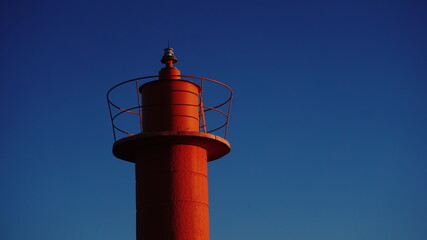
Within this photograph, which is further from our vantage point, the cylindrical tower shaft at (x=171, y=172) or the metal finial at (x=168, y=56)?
the metal finial at (x=168, y=56)

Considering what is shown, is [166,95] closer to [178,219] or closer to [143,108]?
[143,108]

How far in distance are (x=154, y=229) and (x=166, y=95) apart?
2.80m

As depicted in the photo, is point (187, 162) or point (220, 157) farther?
point (220, 157)

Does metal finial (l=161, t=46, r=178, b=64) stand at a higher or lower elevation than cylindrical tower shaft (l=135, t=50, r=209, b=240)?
higher

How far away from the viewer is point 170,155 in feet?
43.2

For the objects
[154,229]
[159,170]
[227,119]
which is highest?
[227,119]

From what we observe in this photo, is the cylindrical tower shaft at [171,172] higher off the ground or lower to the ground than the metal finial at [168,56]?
lower

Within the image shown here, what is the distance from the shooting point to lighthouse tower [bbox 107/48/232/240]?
12797 mm

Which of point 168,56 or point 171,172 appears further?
point 168,56

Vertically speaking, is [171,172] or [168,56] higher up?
[168,56]

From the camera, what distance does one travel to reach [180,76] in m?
13.9

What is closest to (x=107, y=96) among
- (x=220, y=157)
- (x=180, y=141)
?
(x=180, y=141)

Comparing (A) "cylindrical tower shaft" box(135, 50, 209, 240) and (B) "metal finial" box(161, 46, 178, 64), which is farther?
(B) "metal finial" box(161, 46, 178, 64)

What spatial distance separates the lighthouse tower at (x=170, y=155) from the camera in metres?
12.8
